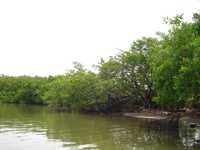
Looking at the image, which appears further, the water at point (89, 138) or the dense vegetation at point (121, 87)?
the dense vegetation at point (121, 87)

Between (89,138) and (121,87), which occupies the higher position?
(121,87)

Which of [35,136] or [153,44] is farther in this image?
[153,44]

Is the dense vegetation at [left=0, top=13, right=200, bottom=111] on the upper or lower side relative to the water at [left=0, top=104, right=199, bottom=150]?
upper

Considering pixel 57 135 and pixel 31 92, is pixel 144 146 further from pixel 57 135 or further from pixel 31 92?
pixel 31 92

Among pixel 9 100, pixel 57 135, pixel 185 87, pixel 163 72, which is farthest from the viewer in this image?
pixel 9 100

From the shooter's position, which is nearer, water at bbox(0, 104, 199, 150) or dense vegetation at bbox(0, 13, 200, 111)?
water at bbox(0, 104, 199, 150)

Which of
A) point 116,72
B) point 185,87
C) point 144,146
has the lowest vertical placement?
point 144,146

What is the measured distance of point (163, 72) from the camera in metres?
38.0

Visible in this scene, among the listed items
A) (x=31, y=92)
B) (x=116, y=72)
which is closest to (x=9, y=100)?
(x=31, y=92)

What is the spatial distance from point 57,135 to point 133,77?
2794cm

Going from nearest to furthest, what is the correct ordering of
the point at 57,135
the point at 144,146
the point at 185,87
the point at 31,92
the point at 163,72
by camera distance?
the point at 144,146
the point at 57,135
the point at 185,87
the point at 163,72
the point at 31,92

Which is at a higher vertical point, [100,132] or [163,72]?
[163,72]

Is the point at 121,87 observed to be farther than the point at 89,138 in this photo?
Yes

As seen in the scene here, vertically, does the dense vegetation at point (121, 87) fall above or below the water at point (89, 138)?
above
